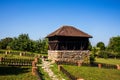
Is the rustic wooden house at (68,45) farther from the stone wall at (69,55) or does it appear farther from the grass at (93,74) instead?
the grass at (93,74)

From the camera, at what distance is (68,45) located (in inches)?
1380

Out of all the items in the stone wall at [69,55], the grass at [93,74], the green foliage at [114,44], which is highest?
the green foliage at [114,44]

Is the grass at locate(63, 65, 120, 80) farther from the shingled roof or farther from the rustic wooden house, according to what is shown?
the shingled roof

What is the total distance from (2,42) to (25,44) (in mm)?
19108

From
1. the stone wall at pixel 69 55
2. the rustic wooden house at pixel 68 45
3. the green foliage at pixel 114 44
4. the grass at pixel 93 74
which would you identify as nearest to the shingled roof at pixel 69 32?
the rustic wooden house at pixel 68 45

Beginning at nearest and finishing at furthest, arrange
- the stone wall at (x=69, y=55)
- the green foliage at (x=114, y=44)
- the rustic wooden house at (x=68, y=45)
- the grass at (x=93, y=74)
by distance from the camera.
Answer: the grass at (x=93, y=74) < the stone wall at (x=69, y=55) < the rustic wooden house at (x=68, y=45) < the green foliage at (x=114, y=44)

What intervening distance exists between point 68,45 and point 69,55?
199 centimetres

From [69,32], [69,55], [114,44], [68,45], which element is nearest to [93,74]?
[69,55]

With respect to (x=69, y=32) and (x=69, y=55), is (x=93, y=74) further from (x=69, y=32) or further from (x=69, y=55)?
(x=69, y=32)

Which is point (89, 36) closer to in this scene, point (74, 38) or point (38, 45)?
point (74, 38)

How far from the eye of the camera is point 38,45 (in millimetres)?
58125

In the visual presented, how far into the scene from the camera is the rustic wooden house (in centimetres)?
3412

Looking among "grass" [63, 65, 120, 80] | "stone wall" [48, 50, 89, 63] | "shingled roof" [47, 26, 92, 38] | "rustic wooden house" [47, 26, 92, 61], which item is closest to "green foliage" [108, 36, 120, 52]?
"shingled roof" [47, 26, 92, 38]

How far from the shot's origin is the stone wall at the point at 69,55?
33763 mm
